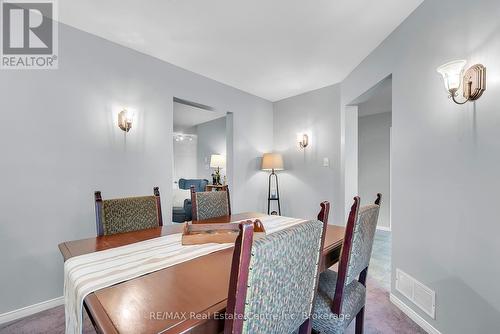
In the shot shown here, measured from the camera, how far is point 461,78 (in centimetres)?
145

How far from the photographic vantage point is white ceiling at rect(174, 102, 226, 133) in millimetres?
4845

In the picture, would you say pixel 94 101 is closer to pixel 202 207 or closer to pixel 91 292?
pixel 202 207

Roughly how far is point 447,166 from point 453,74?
587 millimetres

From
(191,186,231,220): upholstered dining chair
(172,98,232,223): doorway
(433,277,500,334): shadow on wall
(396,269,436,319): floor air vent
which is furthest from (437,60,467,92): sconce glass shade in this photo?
(172,98,232,223): doorway

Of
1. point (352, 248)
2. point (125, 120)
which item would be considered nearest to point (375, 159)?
point (352, 248)

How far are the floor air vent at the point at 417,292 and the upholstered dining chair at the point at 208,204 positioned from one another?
1.62 meters

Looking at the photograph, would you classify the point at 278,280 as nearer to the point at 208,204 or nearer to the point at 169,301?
the point at 169,301

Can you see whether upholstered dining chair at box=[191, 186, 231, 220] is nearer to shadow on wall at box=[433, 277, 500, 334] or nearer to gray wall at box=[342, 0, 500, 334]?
gray wall at box=[342, 0, 500, 334]

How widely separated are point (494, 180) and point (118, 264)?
1945 mm

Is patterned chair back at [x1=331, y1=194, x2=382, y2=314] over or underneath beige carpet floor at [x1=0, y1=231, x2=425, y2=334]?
over

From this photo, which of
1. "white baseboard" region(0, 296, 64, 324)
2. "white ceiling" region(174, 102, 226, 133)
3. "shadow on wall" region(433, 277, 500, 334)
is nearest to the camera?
"shadow on wall" region(433, 277, 500, 334)

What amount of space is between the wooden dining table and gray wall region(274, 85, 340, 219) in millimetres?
2852

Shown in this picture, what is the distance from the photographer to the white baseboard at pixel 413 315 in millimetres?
1679
